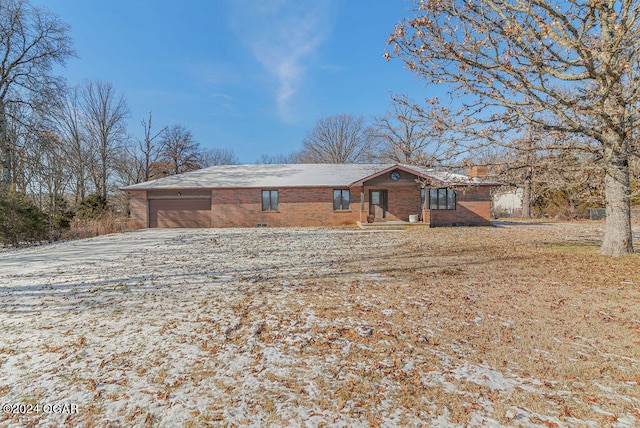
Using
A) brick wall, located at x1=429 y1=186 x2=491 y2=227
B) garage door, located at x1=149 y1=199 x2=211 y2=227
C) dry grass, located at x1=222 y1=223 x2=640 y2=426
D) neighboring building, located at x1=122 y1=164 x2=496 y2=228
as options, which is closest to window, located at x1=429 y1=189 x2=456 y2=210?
neighboring building, located at x1=122 y1=164 x2=496 y2=228

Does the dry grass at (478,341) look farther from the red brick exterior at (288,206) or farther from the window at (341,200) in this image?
the window at (341,200)

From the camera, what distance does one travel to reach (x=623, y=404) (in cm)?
249

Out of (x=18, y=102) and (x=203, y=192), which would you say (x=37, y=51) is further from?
(x=203, y=192)

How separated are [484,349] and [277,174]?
20562mm

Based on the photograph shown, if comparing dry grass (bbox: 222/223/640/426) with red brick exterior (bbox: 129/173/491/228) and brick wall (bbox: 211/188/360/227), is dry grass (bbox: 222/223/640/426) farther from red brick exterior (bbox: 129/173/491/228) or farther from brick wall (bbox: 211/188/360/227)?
brick wall (bbox: 211/188/360/227)

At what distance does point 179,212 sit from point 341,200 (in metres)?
11.4

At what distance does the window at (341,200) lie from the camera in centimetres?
2052

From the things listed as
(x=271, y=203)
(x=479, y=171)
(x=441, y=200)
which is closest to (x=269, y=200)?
(x=271, y=203)

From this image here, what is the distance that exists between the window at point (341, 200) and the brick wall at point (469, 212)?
5764 mm

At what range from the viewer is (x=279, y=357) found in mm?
3303

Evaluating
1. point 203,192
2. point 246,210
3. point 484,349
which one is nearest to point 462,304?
point 484,349

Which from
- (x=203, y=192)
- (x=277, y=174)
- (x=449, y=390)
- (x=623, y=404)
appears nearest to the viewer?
(x=623, y=404)

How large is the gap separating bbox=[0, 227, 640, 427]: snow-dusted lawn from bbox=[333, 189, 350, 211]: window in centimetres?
1411

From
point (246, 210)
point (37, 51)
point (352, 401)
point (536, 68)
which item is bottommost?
point (352, 401)
